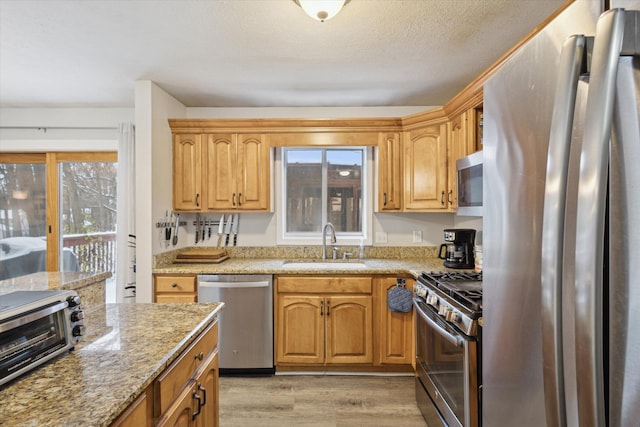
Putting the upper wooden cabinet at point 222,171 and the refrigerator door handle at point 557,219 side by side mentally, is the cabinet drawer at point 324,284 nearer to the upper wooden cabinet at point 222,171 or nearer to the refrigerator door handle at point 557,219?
the upper wooden cabinet at point 222,171

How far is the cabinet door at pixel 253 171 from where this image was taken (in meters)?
3.06

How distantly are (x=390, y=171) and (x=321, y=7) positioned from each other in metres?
1.67

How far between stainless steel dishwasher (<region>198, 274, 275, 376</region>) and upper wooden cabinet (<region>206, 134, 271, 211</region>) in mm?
741

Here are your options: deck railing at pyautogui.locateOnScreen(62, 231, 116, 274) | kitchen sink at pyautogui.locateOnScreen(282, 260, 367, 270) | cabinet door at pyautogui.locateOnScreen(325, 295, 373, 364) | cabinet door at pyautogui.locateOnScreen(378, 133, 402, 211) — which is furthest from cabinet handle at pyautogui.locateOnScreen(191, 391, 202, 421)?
deck railing at pyautogui.locateOnScreen(62, 231, 116, 274)

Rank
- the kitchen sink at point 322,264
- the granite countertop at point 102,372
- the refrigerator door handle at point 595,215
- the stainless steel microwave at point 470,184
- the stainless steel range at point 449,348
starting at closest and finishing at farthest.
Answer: the refrigerator door handle at point 595,215 < the granite countertop at point 102,372 < the stainless steel range at point 449,348 < the stainless steel microwave at point 470,184 < the kitchen sink at point 322,264

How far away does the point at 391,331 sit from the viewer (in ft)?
8.76

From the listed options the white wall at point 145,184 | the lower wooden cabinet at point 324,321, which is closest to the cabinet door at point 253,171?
the white wall at point 145,184

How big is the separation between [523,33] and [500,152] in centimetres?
176

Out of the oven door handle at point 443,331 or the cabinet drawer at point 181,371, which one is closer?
the cabinet drawer at point 181,371

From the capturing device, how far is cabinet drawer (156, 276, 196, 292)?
8.92 feet

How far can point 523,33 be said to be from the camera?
206cm

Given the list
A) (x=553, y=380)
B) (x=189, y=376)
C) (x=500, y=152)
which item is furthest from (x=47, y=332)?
(x=500, y=152)

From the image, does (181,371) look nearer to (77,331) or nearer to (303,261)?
(77,331)

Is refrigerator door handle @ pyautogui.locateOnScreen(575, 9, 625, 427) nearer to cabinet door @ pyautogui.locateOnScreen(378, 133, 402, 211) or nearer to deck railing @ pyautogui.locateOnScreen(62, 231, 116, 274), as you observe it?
cabinet door @ pyautogui.locateOnScreen(378, 133, 402, 211)
